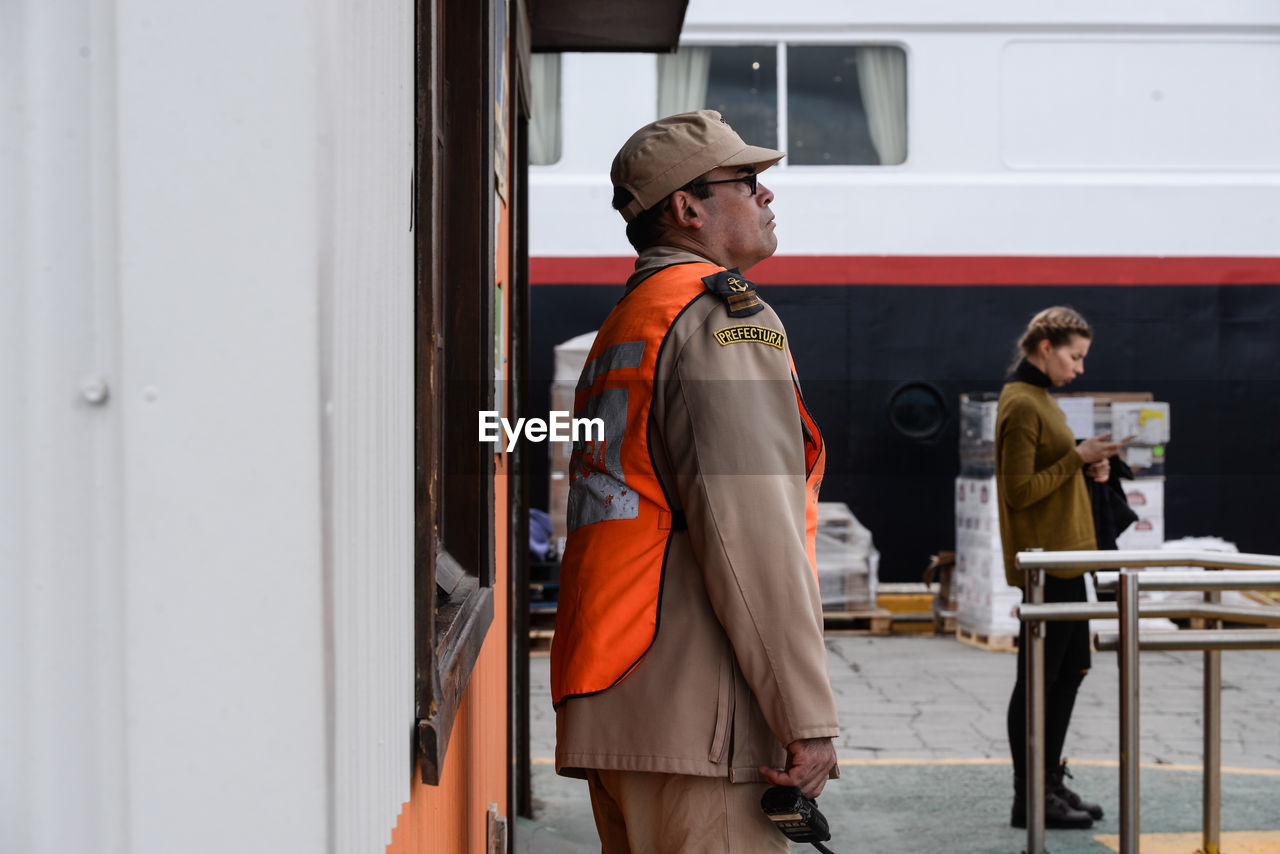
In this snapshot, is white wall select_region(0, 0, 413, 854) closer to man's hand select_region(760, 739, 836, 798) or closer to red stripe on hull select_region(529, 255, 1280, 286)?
man's hand select_region(760, 739, 836, 798)

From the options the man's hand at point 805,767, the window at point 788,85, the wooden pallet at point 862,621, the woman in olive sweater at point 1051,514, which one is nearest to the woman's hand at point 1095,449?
the woman in olive sweater at point 1051,514

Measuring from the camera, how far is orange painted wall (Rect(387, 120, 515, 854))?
1.72 meters

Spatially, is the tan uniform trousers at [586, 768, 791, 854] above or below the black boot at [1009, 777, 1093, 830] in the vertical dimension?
above

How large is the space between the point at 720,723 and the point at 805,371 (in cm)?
704

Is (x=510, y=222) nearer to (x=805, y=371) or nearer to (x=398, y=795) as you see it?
(x=398, y=795)

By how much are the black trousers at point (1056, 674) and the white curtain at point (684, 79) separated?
17.9ft

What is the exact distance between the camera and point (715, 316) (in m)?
1.97

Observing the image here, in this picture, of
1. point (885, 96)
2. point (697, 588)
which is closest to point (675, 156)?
point (697, 588)

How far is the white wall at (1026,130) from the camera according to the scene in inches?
343

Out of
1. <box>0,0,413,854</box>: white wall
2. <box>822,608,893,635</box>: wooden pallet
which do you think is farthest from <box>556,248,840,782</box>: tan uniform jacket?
<box>822,608,893,635</box>: wooden pallet

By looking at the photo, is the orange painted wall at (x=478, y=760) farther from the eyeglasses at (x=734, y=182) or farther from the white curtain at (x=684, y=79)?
the white curtain at (x=684, y=79)

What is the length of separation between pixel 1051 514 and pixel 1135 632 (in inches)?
38.9

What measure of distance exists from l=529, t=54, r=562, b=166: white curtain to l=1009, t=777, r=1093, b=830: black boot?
5832 millimetres

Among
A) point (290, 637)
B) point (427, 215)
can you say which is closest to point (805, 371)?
point (427, 215)
